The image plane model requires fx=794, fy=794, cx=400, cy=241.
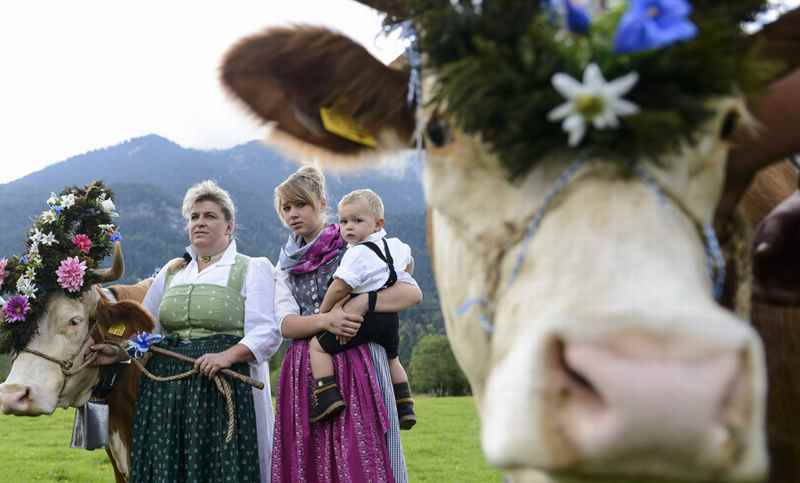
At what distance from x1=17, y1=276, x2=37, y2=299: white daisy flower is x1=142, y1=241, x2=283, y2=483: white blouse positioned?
886 mm

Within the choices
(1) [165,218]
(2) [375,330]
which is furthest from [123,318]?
(1) [165,218]

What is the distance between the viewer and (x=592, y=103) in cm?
152

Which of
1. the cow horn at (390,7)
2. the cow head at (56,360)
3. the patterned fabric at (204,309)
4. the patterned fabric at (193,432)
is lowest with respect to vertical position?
the patterned fabric at (193,432)

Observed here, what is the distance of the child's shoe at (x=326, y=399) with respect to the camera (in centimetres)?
437

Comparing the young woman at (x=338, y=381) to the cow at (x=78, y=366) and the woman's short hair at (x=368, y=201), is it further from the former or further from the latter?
the cow at (x=78, y=366)

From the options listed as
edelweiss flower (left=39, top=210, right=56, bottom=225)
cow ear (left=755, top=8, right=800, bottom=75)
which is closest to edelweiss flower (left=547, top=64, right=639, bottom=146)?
cow ear (left=755, top=8, right=800, bottom=75)

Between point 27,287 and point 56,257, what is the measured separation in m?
0.27

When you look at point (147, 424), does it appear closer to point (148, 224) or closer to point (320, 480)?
point (320, 480)

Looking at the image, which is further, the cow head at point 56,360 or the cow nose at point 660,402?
the cow head at point 56,360

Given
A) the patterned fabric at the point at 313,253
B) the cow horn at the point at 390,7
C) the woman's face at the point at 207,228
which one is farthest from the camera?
the woman's face at the point at 207,228

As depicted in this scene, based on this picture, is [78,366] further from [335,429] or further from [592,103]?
[592,103]

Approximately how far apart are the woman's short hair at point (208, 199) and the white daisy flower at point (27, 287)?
1.15 metres

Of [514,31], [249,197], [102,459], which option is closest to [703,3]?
[514,31]

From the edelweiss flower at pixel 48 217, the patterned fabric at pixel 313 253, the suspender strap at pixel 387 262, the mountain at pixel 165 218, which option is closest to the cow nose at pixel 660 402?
the suspender strap at pixel 387 262
